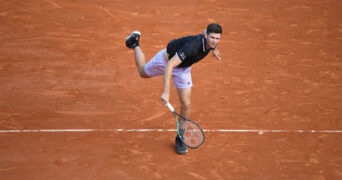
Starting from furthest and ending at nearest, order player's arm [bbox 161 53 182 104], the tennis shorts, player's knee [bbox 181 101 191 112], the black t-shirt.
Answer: player's knee [bbox 181 101 191 112]
the tennis shorts
the black t-shirt
player's arm [bbox 161 53 182 104]

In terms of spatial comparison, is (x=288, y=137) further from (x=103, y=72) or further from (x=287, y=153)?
(x=103, y=72)

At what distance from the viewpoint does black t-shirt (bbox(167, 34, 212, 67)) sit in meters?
6.14

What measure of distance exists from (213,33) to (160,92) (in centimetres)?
276

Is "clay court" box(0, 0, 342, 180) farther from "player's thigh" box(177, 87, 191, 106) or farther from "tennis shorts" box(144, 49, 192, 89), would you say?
"tennis shorts" box(144, 49, 192, 89)

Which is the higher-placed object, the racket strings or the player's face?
the player's face

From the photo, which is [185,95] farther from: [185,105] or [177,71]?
[177,71]

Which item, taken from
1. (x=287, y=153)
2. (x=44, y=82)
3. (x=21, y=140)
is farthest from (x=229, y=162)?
(x=44, y=82)

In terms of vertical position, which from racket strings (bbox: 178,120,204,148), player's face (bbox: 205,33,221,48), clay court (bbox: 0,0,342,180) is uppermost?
player's face (bbox: 205,33,221,48)

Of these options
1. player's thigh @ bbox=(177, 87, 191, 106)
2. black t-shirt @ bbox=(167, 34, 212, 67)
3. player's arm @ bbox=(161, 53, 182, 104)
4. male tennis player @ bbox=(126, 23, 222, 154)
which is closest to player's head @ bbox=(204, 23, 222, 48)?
male tennis player @ bbox=(126, 23, 222, 154)

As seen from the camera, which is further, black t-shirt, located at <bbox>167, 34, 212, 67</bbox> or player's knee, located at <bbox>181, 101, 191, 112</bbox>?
player's knee, located at <bbox>181, 101, 191, 112</bbox>

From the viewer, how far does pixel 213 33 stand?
19.8ft

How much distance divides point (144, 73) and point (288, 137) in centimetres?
242

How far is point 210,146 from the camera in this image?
7.28m

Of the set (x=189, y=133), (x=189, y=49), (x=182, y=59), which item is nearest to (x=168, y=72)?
(x=182, y=59)
